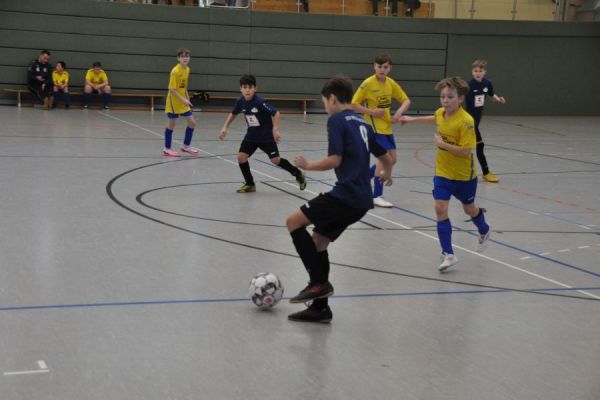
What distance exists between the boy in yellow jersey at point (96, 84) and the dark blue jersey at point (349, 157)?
19.7 m

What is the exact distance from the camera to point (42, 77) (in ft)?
76.5

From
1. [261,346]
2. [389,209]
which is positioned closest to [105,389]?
[261,346]

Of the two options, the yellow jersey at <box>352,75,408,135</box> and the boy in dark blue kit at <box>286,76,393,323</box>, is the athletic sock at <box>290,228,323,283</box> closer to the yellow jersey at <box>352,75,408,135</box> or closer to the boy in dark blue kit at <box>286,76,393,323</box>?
the boy in dark blue kit at <box>286,76,393,323</box>

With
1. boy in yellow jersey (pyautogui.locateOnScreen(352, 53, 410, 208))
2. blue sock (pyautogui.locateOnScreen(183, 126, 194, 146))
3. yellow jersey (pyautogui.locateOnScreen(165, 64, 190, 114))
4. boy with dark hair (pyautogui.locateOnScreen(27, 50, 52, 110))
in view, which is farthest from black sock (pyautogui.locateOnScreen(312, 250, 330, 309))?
boy with dark hair (pyautogui.locateOnScreen(27, 50, 52, 110))

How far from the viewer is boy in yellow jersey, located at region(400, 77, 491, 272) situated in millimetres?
7461

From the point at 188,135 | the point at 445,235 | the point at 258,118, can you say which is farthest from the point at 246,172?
the point at 445,235

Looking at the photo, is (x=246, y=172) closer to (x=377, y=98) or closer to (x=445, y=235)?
(x=377, y=98)

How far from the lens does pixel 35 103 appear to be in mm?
24391

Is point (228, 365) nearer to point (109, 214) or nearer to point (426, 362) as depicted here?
point (426, 362)

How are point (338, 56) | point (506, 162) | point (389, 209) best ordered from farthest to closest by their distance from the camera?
point (338, 56) → point (506, 162) → point (389, 209)

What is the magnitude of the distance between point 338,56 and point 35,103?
994cm

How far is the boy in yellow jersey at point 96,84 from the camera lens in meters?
24.1

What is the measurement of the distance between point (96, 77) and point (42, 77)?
5.38 ft

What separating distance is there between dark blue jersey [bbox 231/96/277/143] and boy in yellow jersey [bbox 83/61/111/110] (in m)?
13.9
